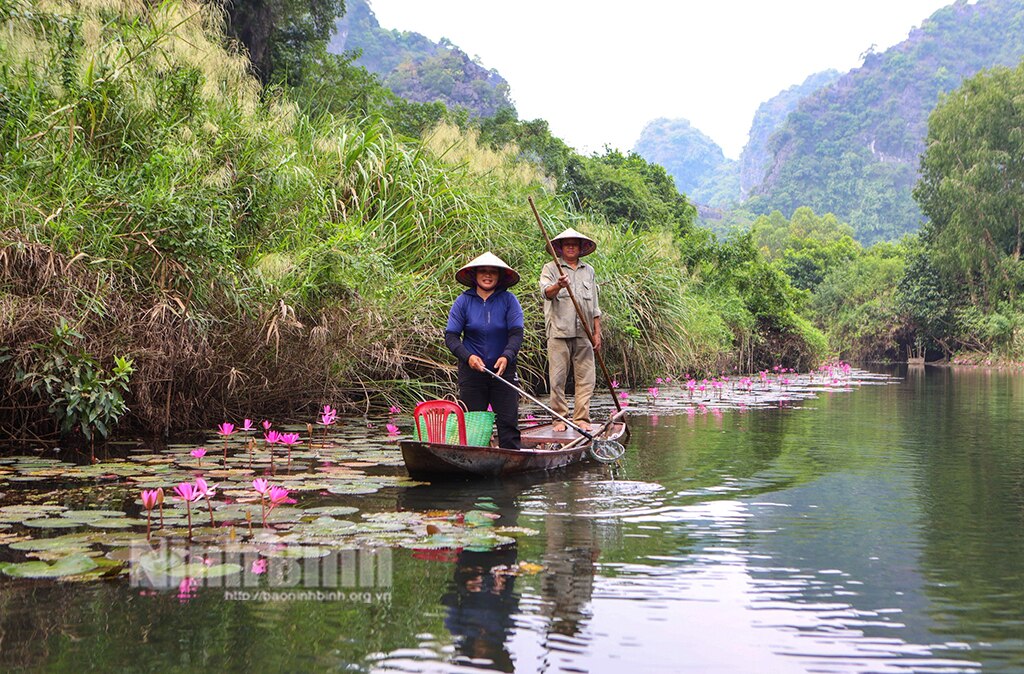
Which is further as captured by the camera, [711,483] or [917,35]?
[917,35]

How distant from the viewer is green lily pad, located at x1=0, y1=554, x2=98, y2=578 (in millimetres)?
3453

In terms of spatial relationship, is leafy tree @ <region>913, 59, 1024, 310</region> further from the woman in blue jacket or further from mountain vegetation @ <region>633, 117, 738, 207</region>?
mountain vegetation @ <region>633, 117, 738, 207</region>

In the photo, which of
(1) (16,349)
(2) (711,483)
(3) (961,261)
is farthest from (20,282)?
(3) (961,261)

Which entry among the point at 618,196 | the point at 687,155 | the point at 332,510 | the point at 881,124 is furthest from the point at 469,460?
the point at 687,155

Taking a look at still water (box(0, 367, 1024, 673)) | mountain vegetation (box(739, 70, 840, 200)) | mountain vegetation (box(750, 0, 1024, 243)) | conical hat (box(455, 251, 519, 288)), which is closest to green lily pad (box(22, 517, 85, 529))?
still water (box(0, 367, 1024, 673))

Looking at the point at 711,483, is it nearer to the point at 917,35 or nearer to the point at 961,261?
the point at 961,261

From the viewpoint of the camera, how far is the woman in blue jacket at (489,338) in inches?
256

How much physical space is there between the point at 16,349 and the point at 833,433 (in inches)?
281

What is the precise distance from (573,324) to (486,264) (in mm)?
1736

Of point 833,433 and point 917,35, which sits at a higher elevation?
point 917,35

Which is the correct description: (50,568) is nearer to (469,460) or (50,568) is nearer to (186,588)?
(186,588)

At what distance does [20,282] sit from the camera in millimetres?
6539

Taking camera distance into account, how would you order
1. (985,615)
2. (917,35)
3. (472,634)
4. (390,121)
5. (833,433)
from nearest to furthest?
(472,634) → (985,615) → (833,433) → (390,121) → (917,35)

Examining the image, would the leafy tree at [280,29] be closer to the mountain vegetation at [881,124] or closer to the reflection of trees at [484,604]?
the reflection of trees at [484,604]
